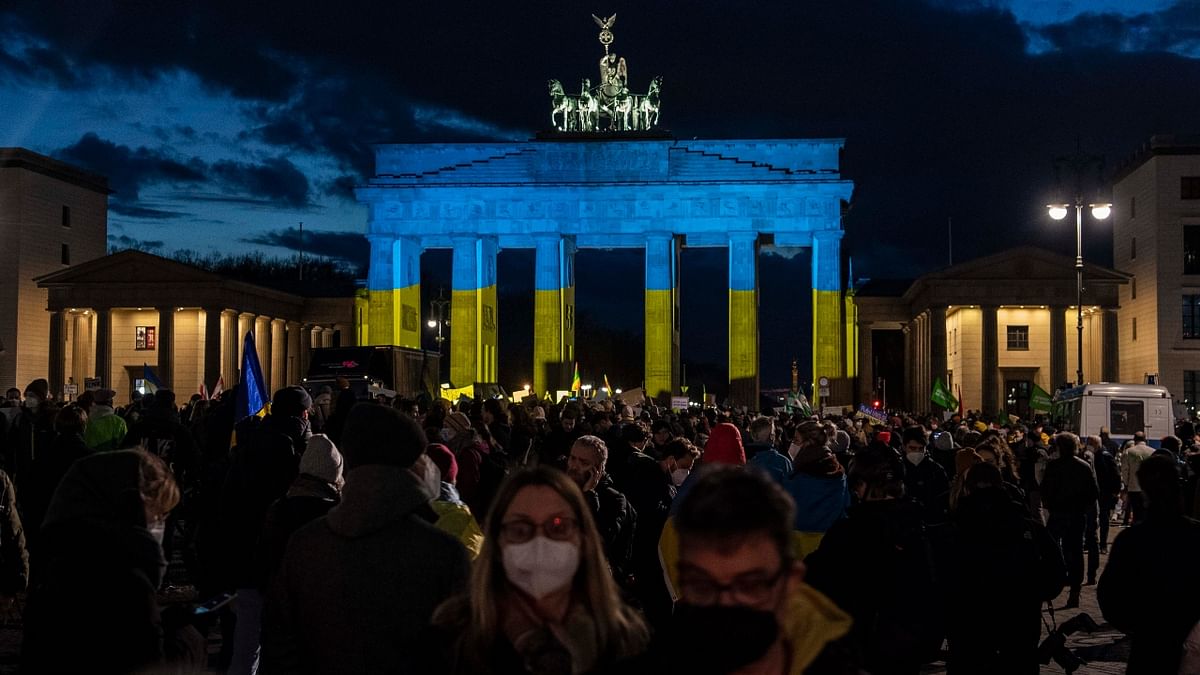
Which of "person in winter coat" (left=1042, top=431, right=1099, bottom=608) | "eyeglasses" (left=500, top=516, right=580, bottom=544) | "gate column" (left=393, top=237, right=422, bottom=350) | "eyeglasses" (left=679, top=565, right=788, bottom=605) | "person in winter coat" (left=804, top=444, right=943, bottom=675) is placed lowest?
"person in winter coat" (left=1042, top=431, right=1099, bottom=608)

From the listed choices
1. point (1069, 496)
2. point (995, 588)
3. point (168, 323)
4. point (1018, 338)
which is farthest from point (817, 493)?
point (1018, 338)

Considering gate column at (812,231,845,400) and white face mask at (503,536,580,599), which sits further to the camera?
gate column at (812,231,845,400)

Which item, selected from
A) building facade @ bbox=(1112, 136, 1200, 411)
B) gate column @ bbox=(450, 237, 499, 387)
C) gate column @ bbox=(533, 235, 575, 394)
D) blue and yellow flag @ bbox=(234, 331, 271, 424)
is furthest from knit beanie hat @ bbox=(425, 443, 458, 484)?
gate column @ bbox=(450, 237, 499, 387)

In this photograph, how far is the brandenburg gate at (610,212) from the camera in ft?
241

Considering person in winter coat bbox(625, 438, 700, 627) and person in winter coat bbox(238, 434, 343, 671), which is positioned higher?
person in winter coat bbox(238, 434, 343, 671)

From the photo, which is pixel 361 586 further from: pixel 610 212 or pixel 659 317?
pixel 610 212

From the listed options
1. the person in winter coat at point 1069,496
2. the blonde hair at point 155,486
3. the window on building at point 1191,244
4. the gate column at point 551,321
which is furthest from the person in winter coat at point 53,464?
the window on building at point 1191,244

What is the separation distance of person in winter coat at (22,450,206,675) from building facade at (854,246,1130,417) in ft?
212

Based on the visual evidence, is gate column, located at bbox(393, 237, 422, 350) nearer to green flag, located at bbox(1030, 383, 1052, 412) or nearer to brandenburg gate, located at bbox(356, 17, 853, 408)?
brandenburg gate, located at bbox(356, 17, 853, 408)

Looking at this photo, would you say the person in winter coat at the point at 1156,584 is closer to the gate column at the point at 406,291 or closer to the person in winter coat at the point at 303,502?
the person in winter coat at the point at 303,502

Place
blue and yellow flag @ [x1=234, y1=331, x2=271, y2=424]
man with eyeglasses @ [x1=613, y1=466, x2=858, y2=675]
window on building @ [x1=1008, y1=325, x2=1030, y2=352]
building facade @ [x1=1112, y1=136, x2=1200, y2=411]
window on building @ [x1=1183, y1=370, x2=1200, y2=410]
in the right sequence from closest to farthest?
man with eyeglasses @ [x1=613, y1=466, x2=858, y2=675] < blue and yellow flag @ [x1=234, y1=331, x2=271, y2=424] < window on building @ [x1=1183, y1=370, x2=1200, y2=410] < building facade @ [x1=1112, y1=136, x2=1200, y2=411] < window on building @ [x1=1008, y1=325, x2=1030, y2=352]

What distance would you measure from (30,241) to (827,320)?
43.4 meters

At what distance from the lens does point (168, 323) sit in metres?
73.1

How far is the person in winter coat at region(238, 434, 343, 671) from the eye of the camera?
699 centimetres
